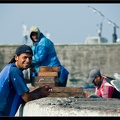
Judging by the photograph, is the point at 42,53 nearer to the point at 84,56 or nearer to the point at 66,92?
the point at 66,92

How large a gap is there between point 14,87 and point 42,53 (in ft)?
14.4

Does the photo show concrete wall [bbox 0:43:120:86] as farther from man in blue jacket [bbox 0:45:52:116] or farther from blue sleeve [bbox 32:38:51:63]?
man in blue jacket [bbox 0:45:52:116]

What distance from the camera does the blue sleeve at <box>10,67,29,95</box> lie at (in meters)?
7.00

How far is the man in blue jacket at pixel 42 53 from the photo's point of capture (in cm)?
1133

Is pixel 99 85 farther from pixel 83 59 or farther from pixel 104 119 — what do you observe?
pixel 83 59

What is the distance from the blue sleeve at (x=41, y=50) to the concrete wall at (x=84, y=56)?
35441 mm

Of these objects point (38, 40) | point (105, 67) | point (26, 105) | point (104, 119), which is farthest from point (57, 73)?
point (105, 67)

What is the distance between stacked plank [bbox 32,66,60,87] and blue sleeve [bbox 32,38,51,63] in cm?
80

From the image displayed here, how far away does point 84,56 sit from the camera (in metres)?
47.6

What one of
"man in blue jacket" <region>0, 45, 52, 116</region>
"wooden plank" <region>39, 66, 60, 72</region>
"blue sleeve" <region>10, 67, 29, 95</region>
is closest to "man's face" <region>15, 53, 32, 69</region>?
"man in blue jacket" <region>0, 45, 52, 116</region>

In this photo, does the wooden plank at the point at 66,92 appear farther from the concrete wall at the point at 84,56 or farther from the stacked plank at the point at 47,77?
the concrete wall at the point at 84,56

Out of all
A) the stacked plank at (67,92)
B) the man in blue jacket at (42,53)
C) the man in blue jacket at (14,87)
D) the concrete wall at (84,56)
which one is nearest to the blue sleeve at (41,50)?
the man in blue jacket at (42,53)

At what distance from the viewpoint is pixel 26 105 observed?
744 centimetres

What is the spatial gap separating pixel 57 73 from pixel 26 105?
10.2 ft
